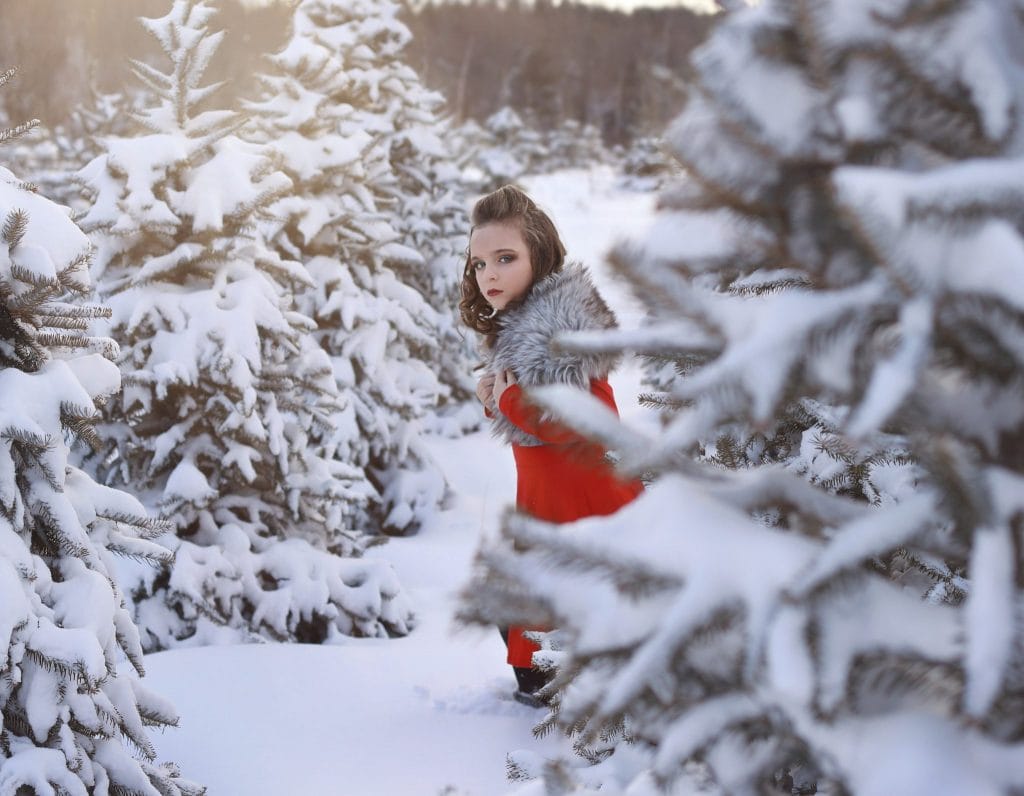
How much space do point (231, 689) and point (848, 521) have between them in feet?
11.5

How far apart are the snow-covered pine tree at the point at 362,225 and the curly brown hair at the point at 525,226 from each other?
9.89 feet

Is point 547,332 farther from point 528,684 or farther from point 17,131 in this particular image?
point 17,131

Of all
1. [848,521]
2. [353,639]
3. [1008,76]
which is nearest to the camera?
→ [1008,76]

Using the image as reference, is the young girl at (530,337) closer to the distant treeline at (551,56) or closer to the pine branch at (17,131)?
the pine branch at (17,131)

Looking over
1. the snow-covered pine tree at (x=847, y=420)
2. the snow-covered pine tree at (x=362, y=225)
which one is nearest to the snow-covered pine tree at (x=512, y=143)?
the snow-covered pine tree at (x=362, y=225)

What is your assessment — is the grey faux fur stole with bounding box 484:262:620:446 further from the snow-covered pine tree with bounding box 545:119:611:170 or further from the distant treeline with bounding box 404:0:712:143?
the snow-covered pine tree with bounding box 545:119:611:170

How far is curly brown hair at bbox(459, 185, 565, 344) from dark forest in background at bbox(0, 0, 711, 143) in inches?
748

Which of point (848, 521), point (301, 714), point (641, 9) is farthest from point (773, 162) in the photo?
point (641, 9)

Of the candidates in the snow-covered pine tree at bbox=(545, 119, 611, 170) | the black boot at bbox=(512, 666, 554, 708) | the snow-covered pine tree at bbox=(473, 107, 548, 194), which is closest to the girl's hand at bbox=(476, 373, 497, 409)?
the black boot at bbox=(512, 666, 554, 708)

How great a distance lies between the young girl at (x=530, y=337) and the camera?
3.21m

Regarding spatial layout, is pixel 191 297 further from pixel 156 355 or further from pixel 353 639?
pixel 353 639

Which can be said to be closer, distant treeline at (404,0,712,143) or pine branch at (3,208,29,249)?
pine branch at (3,208,29,249)

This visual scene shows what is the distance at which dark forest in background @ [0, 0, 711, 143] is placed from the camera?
25938 mm

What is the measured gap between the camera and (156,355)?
4.70 metres
